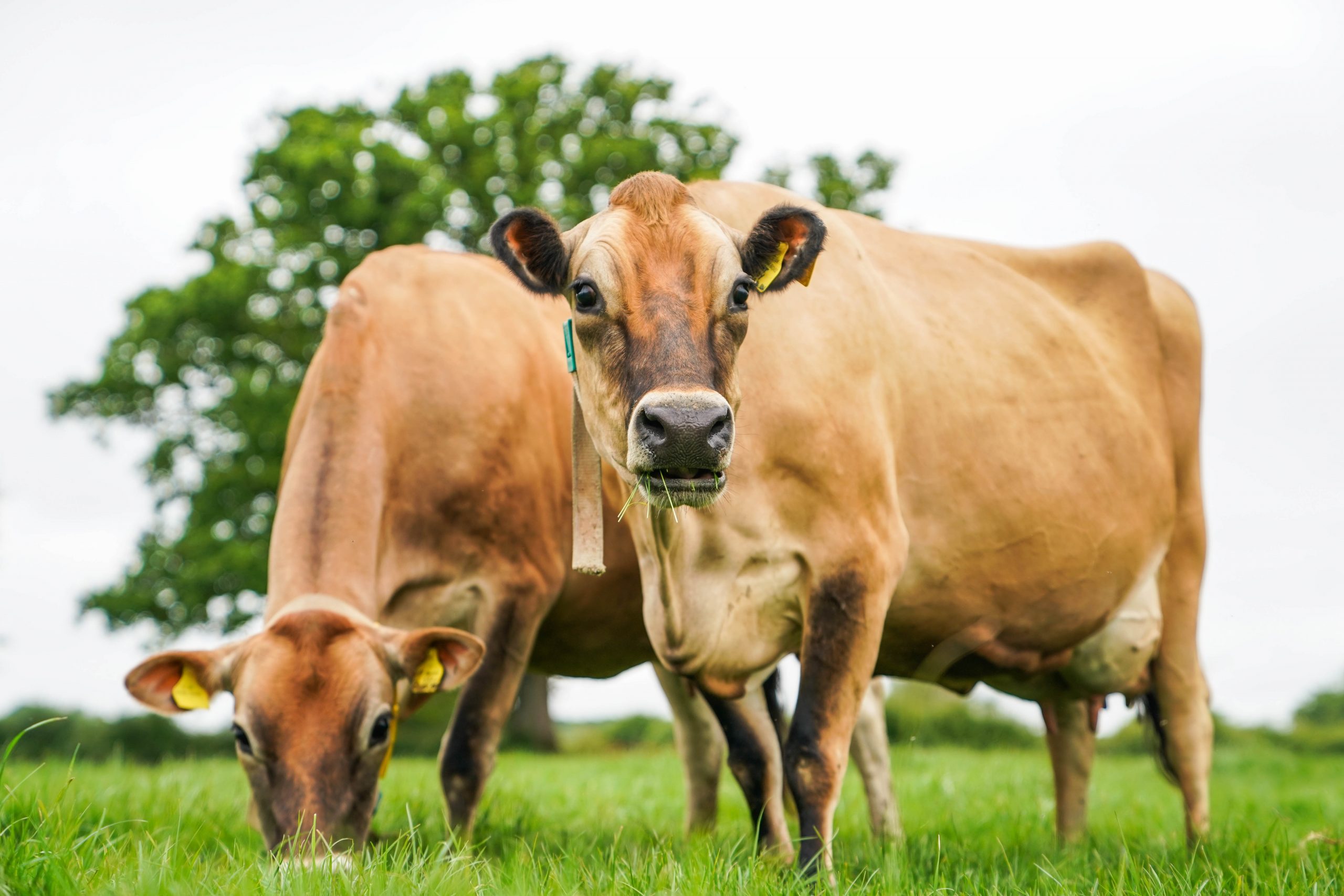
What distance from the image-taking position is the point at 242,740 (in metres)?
4.40

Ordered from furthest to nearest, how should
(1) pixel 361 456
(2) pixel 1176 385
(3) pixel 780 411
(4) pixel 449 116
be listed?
(4) pixel 449 116 < (2) pixel 1176 385 < (1) pixel 361 456 < (3) pixel 780 411

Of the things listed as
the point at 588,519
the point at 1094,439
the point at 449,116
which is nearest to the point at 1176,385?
the point at 1094,439

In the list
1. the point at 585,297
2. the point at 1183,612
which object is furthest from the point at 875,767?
the point at 585,297

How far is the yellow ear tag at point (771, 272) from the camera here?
4152 millimetres

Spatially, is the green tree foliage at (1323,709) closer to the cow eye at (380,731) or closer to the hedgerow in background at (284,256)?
the hedgerow in background at (284,256)

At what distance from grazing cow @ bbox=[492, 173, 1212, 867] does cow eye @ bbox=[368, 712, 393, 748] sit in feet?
3.47

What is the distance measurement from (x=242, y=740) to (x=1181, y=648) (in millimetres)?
4804

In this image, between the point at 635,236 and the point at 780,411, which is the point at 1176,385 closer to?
the point at 780,411

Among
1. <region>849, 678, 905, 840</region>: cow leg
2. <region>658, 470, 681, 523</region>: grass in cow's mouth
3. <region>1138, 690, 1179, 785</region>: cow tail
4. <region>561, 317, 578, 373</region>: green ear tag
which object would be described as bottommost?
<region>849, 678, 905, 840</region>: cow leg

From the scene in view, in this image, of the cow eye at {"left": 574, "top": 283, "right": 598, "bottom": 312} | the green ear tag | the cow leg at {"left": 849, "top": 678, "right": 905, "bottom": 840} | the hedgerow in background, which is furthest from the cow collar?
the hedgerow in background

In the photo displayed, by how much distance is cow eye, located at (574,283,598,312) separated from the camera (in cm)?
390

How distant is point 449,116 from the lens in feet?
65.1

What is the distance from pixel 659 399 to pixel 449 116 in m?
17.6

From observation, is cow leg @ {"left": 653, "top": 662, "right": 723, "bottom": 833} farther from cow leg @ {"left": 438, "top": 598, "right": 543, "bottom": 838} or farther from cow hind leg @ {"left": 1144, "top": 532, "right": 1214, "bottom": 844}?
cow hind leg @ {"left": 1144, "top": 532, "right": 1214, "bottom": 844}
